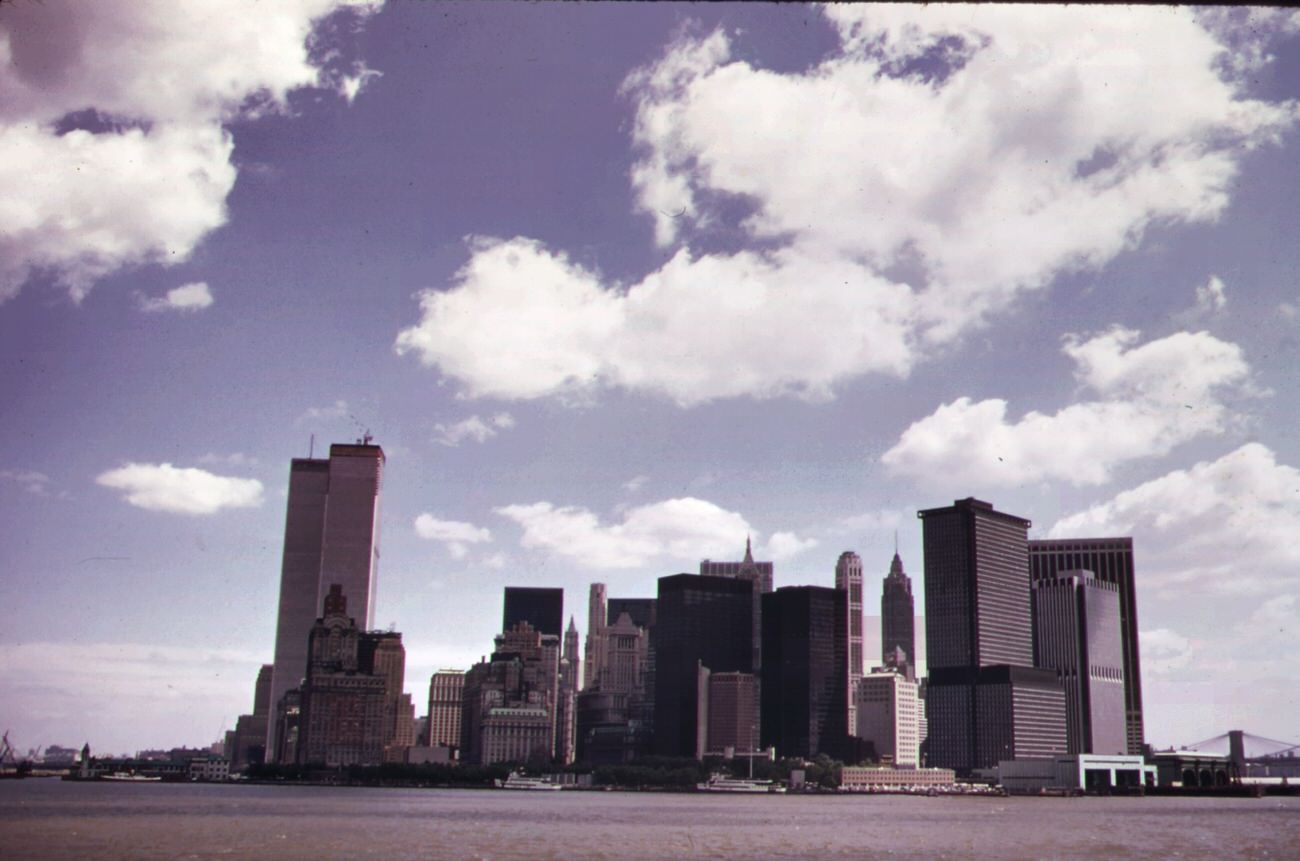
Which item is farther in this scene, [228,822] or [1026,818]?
[1026,818]

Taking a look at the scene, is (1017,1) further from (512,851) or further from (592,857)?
(512,851)

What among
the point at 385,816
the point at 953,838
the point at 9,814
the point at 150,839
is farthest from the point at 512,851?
the point at 9,814

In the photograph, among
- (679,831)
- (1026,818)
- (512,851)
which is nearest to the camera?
(512,851)

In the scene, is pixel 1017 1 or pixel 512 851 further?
pixel 512 851

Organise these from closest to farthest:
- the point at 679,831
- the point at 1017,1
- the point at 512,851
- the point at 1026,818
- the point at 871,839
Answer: the point at 1017,1 → the point at 512,851 → the point at 871,839 → the point at 679,831 → the point at 1026,818

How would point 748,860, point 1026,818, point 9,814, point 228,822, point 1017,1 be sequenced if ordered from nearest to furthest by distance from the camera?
point 1017,1 < point 748,860 < point 228,822 < point 9,814 < point 1026,818

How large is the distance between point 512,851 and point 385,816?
61494 mm

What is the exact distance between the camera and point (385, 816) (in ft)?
466

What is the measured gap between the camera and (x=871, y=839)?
106 meters

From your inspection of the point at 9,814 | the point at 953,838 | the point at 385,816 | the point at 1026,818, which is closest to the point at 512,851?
the point at 953,838

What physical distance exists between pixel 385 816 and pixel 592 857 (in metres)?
67.8

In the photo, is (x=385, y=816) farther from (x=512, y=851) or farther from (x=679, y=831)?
(x=512, y=851)

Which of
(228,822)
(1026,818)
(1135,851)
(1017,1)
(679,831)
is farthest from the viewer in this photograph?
(1026,818)

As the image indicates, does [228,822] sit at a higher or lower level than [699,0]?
lower
